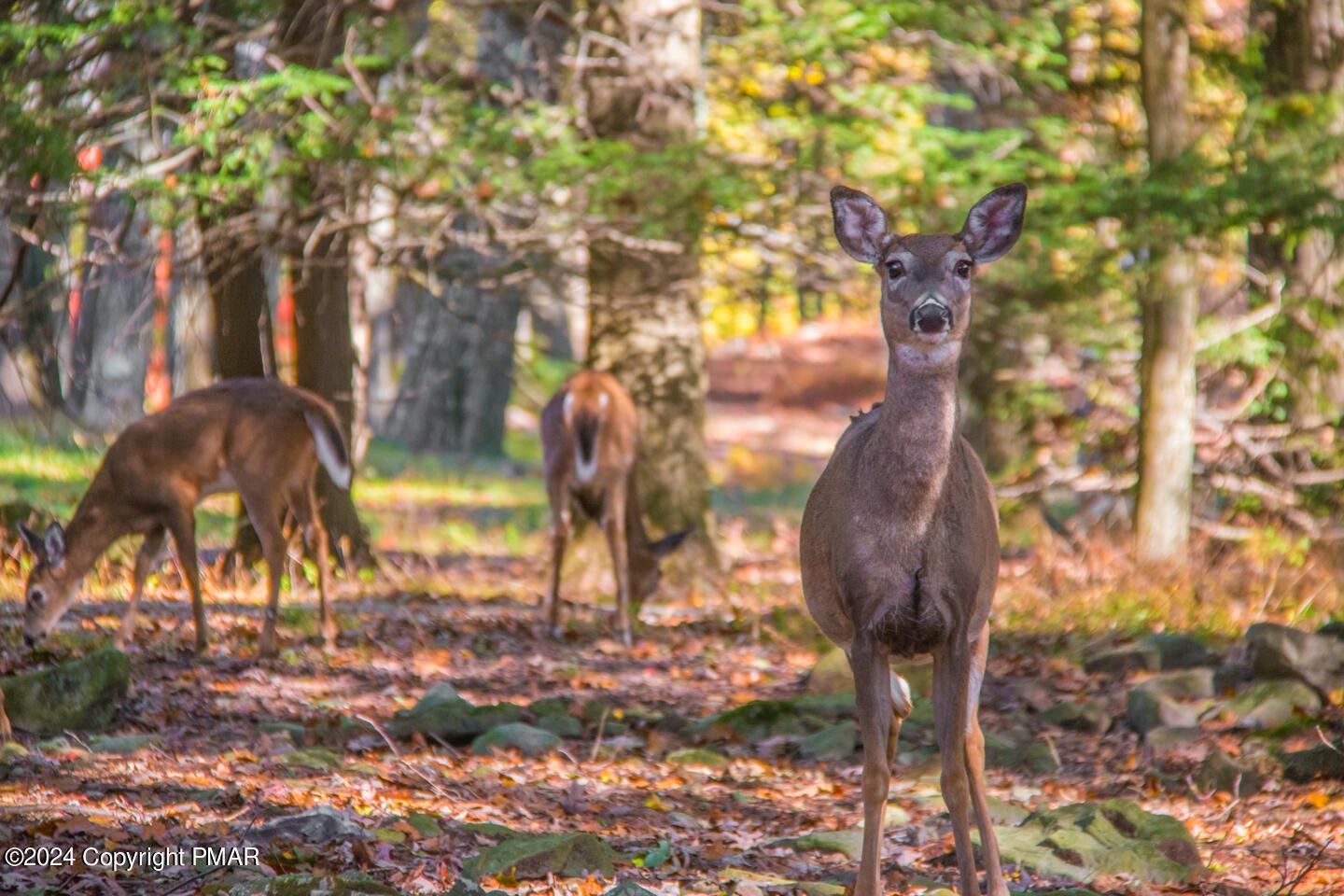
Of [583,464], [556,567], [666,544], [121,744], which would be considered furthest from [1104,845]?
[666,544]

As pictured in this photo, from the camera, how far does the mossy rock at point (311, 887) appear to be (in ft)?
15.4

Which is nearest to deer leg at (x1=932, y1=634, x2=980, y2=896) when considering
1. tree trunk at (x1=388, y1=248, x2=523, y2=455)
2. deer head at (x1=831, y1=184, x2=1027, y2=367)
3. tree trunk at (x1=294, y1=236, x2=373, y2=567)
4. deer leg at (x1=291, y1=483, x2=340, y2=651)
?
deer head at (x1=831, y1=184, x2=1027, y2=367)

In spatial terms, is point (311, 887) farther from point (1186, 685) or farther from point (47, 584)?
point (1186, 685)

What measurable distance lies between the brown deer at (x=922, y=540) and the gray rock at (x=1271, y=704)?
283cm

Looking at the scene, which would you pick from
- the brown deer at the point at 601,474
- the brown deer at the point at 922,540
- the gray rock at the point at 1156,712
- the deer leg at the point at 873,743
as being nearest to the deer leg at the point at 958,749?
the brown deer at the point at 922,540

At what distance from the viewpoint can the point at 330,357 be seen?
1248cm

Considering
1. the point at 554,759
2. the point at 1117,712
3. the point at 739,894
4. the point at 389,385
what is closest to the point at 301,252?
the point at 554,759

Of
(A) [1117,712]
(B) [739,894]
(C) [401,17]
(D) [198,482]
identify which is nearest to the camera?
(B) [739,894]

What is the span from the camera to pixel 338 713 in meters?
7.85

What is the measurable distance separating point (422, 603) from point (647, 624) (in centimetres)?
163

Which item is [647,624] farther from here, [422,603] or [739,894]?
[739,894]

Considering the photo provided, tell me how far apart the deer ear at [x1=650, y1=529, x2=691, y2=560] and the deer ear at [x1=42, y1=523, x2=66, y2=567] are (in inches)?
175

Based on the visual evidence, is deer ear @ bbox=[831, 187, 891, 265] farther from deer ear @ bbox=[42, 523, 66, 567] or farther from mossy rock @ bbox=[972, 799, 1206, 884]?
deer ear @ bbox=[42, 523, 66, 567]

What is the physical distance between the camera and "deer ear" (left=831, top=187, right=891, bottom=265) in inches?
228
